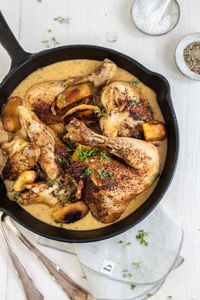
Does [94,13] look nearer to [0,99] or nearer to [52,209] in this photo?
[0,99]

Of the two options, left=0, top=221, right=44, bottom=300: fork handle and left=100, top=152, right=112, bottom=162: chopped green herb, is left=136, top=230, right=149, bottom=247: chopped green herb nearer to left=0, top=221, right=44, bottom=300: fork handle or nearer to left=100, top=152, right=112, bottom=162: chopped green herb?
left=100, top=152, right=112, bottom=162: chopped green herb

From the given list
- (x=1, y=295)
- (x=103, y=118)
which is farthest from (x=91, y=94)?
(x=1, y=295)

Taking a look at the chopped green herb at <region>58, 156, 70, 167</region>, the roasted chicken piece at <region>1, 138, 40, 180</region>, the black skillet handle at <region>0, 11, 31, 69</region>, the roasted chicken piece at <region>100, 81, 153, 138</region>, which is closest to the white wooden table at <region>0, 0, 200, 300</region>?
the black skillet handle at <region>0, 11, 31, 69</region>

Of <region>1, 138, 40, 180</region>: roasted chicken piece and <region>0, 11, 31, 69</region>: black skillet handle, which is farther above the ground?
<region>0, 11, 31, 69</region>: black skillet handle

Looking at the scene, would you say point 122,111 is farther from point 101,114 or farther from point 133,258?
point 133,258

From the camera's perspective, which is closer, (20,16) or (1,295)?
(1,295)
